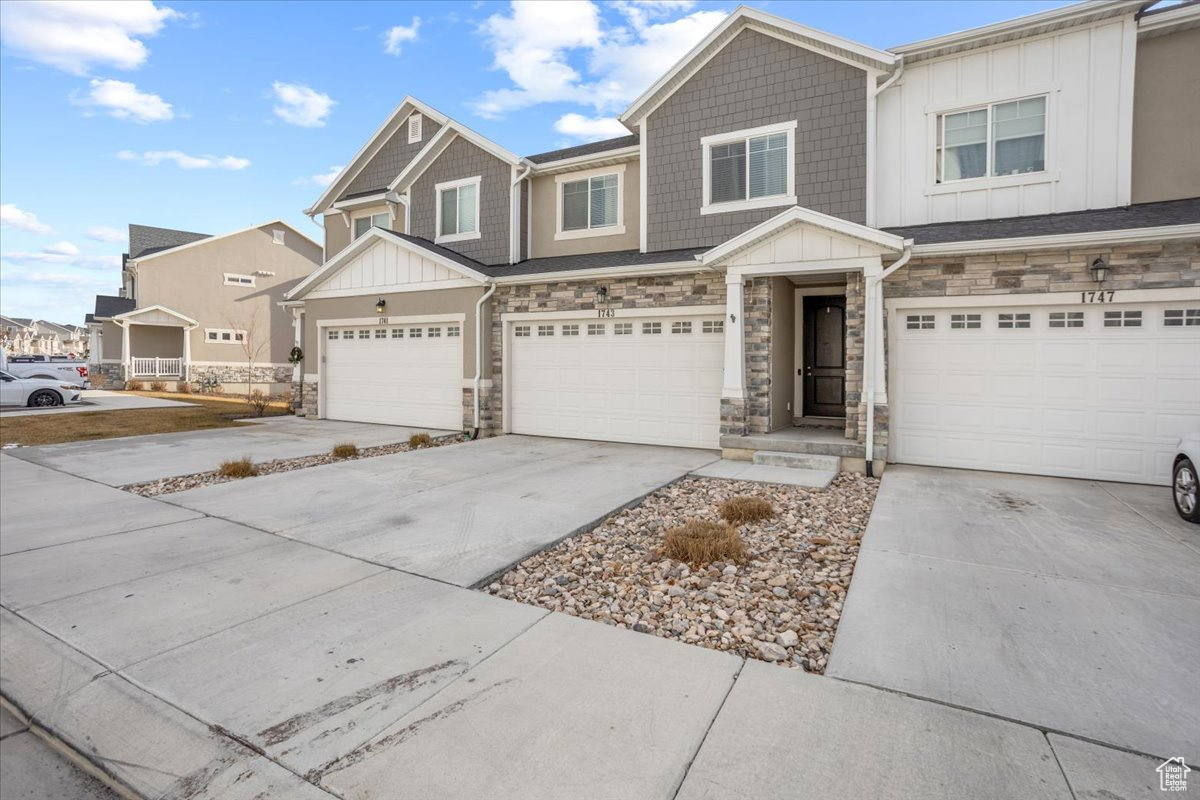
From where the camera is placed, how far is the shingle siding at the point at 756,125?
10039 millimetres

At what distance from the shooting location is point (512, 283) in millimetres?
12172

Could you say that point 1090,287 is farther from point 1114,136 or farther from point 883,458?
point 883,458

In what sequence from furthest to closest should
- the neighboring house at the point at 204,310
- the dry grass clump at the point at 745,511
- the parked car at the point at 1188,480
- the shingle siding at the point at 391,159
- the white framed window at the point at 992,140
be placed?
the neighboring house at the point at 204,310 < the shingle siding at the point at 391,159 < the white framed window at the point at 992,140 < the dry grass clump at the point at 745,511 < the parked car at the point at 1188,480

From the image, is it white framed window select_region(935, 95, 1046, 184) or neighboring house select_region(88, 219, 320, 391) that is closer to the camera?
white framed window select_region(935, 95, 1046, 184)

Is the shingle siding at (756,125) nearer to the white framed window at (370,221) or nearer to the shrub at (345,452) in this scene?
the shrub at (345,452)

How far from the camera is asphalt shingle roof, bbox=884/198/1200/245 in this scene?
768cm

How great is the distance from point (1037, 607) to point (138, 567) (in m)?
6.95

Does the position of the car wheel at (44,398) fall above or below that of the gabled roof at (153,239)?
below

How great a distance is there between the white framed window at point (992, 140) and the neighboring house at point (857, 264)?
0.12 ft

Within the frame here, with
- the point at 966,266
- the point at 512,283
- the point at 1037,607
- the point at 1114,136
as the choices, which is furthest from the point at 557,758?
the point at 1114,136

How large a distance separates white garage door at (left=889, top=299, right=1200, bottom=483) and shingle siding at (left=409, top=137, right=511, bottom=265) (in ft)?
29.5

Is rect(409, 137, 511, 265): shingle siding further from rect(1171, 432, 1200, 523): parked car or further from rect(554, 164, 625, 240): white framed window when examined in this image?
rect(1171, 432, 1200, 523): parked car

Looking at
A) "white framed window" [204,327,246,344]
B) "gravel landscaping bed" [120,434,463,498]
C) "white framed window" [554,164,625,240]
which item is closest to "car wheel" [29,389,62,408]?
"white framed window" [204,327,246,344]

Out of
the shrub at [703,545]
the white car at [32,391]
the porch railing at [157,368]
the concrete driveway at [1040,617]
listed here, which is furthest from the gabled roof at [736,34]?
the porch railing at [157,368]
